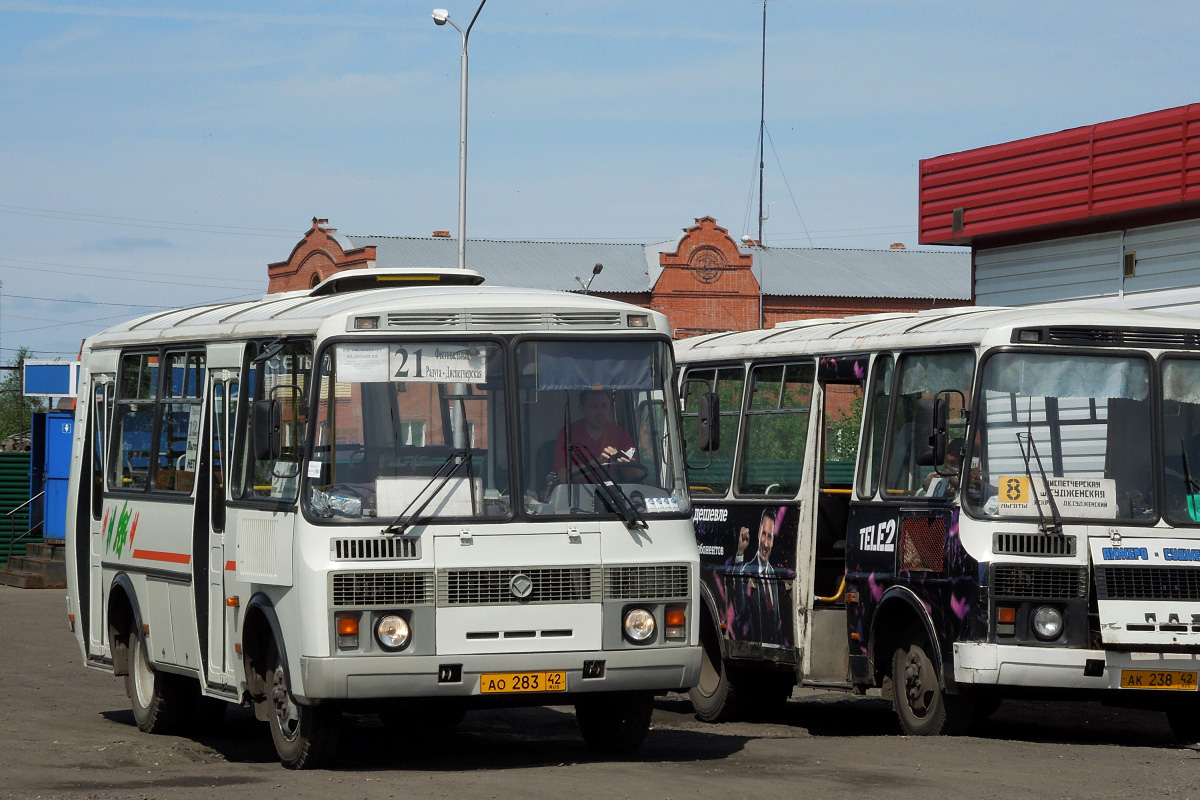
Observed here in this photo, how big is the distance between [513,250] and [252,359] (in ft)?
215

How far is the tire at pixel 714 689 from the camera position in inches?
575

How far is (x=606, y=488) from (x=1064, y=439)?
316 centimetres

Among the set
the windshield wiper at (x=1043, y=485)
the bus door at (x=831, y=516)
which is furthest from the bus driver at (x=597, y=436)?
the bus door at (x=831, y=516)

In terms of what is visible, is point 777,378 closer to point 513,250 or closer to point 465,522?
point 465,522

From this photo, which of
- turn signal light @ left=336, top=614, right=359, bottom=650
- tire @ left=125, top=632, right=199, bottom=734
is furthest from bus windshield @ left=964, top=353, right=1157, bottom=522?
tire @ left=125, top=632, right=199, bottom=734

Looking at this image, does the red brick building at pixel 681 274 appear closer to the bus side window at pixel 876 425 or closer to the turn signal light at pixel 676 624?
the bus side window at pixel 876 425

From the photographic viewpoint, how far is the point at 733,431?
580 inches

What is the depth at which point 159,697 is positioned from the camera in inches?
517

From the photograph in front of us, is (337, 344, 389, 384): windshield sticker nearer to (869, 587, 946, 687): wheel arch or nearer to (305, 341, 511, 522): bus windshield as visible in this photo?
(305, 341, 511, 522): bus windshield

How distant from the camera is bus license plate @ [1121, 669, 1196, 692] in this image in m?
11.4

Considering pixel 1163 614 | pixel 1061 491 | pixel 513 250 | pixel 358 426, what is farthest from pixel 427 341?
pixel 513 250

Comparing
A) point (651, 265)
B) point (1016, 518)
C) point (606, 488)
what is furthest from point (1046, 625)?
point (651, 265)

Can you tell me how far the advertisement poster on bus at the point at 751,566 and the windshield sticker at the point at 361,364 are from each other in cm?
375

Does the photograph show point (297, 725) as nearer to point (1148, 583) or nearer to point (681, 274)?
point (1148, 583)
